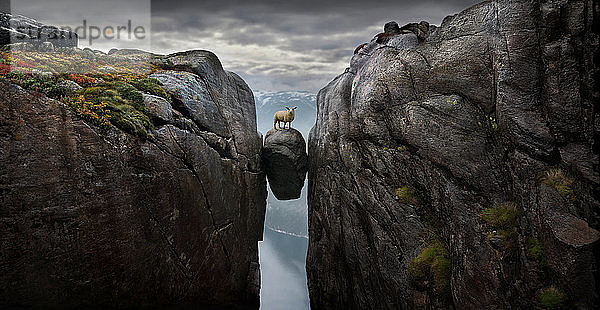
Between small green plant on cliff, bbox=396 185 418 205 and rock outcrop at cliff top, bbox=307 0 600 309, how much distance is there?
0.13ft

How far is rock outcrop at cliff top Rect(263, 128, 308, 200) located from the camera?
20938mm

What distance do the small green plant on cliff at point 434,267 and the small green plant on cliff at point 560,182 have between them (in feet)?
13.6

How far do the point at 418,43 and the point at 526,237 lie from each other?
9.36 m

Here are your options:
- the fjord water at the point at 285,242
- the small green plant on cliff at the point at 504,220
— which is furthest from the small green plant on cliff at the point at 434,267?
the fjord water at the point at 285,242

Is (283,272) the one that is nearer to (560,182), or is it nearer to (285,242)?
(285,242)

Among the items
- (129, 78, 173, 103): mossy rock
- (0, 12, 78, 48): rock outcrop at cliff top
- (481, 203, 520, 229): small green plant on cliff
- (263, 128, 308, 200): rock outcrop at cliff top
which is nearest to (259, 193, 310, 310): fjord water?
(263, 128, 308, 200): rock outcrop at cliff top

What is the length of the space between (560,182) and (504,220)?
6.03 feet

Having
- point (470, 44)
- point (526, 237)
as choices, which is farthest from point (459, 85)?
point (526, 237)

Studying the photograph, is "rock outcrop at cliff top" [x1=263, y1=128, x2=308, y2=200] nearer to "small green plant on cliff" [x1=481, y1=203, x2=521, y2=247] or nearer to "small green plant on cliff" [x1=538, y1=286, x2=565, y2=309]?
"small green plant on cliff" [x1=481, y1=203, x2=521, y2=247]

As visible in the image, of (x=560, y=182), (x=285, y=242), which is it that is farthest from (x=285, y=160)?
(x=285, y=242)

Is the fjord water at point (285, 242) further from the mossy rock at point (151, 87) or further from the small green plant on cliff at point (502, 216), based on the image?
the small green plant on cliff at point (502, 216)

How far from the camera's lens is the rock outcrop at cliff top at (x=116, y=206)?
31.2 feet

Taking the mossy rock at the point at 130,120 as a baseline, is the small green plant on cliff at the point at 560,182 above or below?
below

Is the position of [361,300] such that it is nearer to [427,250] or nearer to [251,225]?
[427,250]
